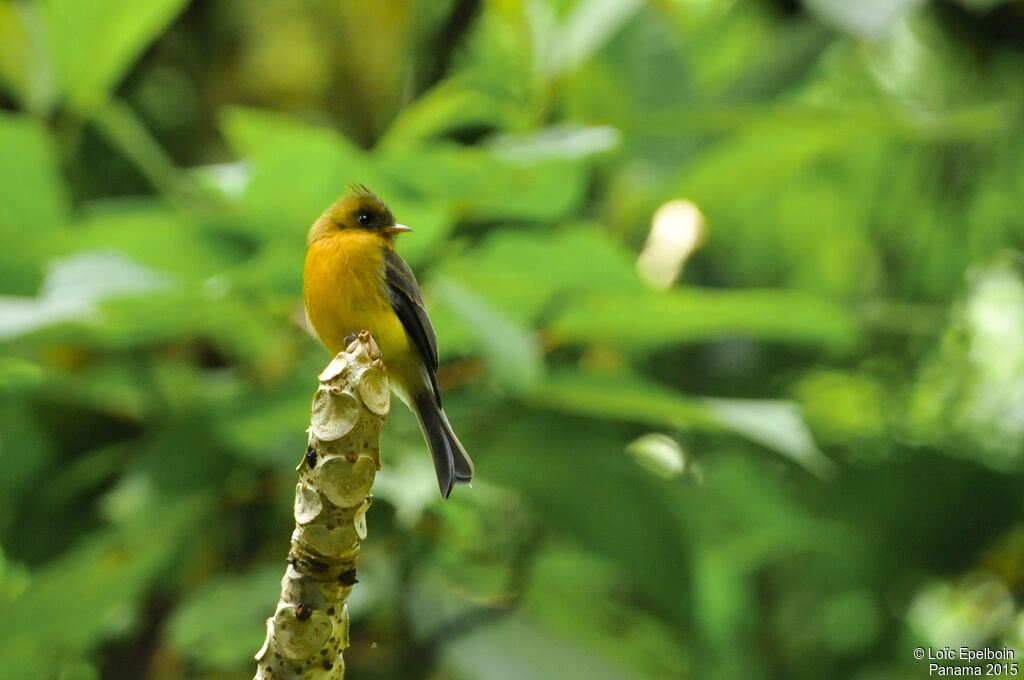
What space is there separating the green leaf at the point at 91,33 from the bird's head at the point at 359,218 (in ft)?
2.98

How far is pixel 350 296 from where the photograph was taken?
110cm

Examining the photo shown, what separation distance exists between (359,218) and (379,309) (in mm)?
144

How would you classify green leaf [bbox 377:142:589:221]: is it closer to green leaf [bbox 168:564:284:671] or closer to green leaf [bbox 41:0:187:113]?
green leaf [bbox 41:0:187:113]

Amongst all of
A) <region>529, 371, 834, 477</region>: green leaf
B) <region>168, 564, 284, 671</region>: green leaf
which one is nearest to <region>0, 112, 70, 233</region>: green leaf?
<region>168, 564, 284, 671</region>: green leaf

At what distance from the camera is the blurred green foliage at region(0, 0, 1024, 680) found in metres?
1.68

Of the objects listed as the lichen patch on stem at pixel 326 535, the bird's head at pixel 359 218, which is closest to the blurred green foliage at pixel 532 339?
the bird's head at pixel 359 218

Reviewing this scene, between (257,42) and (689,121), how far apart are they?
1.19 metres

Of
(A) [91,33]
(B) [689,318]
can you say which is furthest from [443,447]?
(A) [91,33]

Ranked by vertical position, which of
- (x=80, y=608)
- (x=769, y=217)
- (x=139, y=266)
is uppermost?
(x=139, y=266)

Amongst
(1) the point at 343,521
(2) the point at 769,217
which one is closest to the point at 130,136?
(1) the point at 343,521

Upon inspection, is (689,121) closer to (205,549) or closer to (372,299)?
(372,299)

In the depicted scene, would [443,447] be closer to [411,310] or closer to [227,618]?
[411,310]

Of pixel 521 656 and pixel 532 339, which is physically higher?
pixel 532 339

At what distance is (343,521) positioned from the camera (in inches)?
23.6
